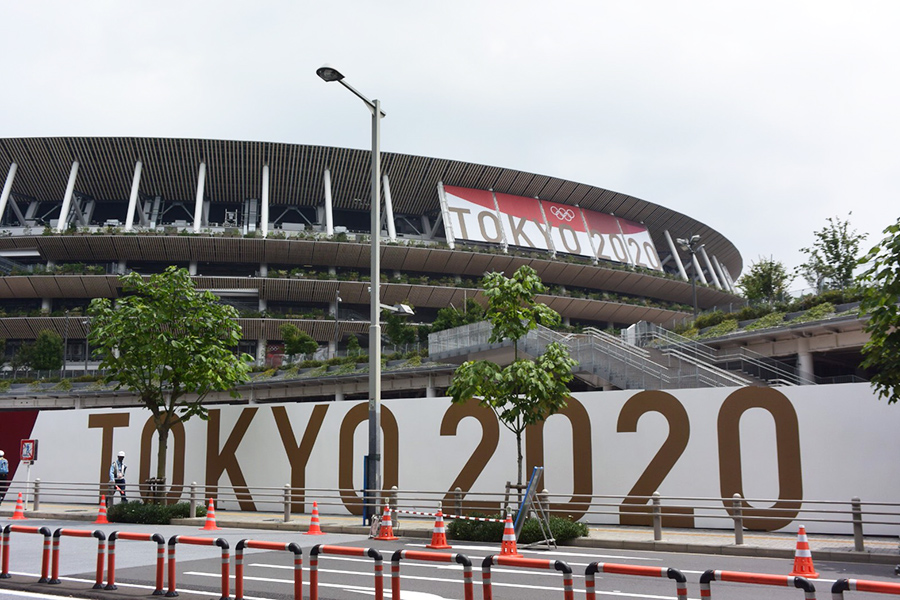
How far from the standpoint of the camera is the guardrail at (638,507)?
15438 millimetres

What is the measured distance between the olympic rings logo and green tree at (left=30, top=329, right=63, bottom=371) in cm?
4574

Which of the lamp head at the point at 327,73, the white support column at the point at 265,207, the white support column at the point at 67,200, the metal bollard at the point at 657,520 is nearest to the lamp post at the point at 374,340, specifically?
the lamp head at the point at 327,73

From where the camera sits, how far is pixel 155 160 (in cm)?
7094

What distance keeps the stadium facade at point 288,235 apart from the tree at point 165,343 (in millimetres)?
40916

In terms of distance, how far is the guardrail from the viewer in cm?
1544

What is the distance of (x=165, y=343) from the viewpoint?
82.0 feet

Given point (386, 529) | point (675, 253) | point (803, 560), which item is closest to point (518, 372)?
point (386, 529)

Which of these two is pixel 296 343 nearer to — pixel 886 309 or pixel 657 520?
pixel 657 520

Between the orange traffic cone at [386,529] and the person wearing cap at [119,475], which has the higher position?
the person wearing cap at [119,475]

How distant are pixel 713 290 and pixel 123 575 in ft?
258

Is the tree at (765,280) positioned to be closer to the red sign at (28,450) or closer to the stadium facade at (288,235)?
the stadium facade at (288,235)

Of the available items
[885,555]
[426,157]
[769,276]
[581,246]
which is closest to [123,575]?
[885,555]

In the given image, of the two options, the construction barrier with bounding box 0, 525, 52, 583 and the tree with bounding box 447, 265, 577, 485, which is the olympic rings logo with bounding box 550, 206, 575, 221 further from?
the construction barrier with bounding box 0, 525, 52, 583

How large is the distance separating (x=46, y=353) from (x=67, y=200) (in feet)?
47.7
